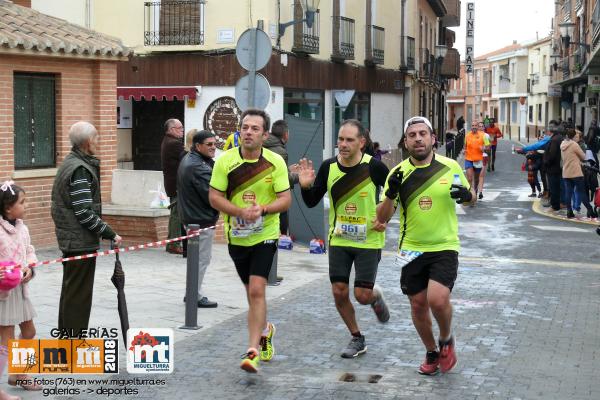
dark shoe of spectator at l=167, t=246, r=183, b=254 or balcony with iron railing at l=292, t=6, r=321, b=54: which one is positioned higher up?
balcony with iron railing at l=292, t=6, r=321, b=54

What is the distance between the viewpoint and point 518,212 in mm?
20219

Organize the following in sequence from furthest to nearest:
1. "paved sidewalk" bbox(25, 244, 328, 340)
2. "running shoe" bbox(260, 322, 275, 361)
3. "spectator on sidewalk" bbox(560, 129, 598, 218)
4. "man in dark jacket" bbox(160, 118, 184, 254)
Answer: "spectator on sidewalk" bbox(560, 129, 598, 218) → "man in dark jacket" bbox(160, 118, 184, 254) → "paved sidewalk" bbox(25, 244, 328, 340) → "running shoe" bbox(260, 322, 275, 361)

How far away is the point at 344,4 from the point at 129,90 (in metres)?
7.51

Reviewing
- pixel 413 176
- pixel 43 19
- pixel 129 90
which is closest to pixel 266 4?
pixel 129 90

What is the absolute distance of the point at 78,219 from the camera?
23.5 ft

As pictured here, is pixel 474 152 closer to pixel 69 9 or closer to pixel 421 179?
pixel 69 9

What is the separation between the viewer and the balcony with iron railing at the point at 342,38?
27109mm

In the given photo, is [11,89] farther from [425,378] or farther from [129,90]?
[129,90]

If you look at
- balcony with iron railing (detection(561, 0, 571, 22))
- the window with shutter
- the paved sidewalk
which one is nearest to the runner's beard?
the paved sidewalk

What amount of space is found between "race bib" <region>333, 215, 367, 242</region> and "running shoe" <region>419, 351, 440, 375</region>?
106 cm

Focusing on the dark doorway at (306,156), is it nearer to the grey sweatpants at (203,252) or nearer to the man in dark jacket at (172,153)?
the man in dark jacket at (172,153)

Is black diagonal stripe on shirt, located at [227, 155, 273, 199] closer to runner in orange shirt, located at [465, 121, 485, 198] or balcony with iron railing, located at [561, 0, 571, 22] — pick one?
runner in orange shirt, located at [465, 121, 485, 198]

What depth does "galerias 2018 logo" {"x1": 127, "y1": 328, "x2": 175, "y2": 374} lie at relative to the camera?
7.23 m

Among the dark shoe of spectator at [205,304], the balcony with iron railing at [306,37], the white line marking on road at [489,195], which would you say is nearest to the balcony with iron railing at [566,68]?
the white line marking on road at [489,195]
